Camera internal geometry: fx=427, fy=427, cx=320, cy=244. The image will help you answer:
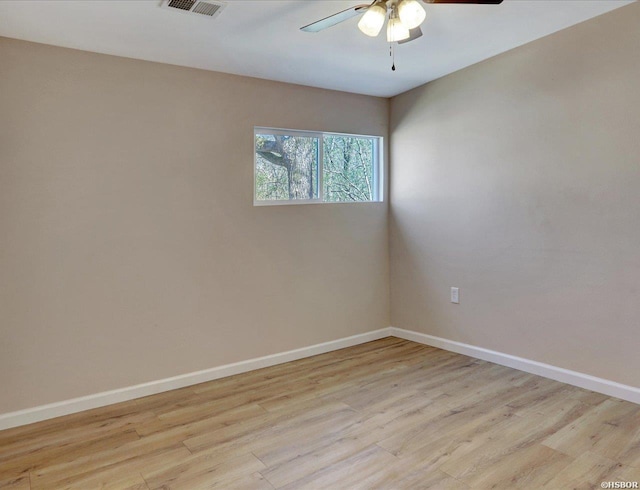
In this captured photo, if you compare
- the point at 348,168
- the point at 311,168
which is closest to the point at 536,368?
the point at 348,168

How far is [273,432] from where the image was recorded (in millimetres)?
2508

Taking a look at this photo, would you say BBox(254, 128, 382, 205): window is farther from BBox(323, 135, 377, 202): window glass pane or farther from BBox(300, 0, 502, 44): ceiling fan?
BBox(300, 0, 502, 44): ceiling fan

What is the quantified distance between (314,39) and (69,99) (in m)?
1.68

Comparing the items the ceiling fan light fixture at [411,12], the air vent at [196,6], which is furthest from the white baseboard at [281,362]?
the ceiling fan light fixture at [411,12]

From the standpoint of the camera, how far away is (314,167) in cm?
400

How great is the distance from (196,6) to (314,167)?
1854 millimetres

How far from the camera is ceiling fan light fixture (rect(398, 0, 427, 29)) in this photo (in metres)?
1.91

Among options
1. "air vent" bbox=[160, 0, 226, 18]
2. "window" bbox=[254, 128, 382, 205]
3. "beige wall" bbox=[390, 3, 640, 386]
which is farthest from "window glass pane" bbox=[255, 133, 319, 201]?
"air vent" bbox=[160, 0, 226, 18]

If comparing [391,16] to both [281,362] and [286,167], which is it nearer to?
[286,167]

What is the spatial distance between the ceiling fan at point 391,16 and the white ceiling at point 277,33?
15.1 inches

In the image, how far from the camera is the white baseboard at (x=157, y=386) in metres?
2.72

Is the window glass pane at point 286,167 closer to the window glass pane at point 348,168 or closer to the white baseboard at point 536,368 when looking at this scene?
the window glass pane at point 348,168

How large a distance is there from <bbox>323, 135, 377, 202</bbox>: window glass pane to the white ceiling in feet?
2.53

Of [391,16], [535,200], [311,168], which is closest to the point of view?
[391,16]
